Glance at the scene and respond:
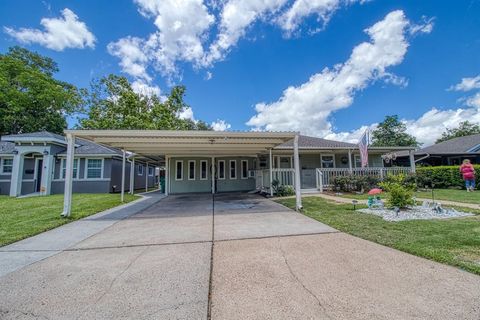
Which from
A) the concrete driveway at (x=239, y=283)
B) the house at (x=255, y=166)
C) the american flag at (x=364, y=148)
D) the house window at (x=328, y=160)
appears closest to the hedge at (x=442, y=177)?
the house at (x=255, y=166)

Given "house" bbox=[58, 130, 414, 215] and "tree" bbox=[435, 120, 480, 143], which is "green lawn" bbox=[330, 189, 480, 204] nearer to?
"house" bbox=[58, 130, 414, 215]

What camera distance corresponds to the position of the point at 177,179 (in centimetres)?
1473

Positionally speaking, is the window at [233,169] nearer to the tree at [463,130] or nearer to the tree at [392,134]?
the tree at [392,134]

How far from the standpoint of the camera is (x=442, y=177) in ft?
43.4

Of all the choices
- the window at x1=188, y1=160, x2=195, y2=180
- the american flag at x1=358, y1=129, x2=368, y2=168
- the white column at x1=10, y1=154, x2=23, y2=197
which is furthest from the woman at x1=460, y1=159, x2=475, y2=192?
the white column at x1=10, y1=154, x2=23, y2=197

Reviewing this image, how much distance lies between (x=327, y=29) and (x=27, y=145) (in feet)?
66.3

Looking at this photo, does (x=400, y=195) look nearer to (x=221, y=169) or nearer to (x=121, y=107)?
(x=221, y=169)

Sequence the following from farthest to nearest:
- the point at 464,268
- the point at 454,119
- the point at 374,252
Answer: the point at 454,119
the point at 374,252
the point at 464,268

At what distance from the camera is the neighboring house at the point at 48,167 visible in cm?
1376

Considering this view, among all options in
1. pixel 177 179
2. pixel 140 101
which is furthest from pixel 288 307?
pixel 140 101

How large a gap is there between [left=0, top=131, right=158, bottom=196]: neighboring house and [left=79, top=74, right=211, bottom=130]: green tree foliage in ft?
33.5

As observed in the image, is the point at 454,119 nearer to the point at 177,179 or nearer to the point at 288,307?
the point at 177,179

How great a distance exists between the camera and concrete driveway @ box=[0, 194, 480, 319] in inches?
76.7

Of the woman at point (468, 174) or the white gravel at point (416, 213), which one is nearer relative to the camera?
the white gravel at point (416, 213)
